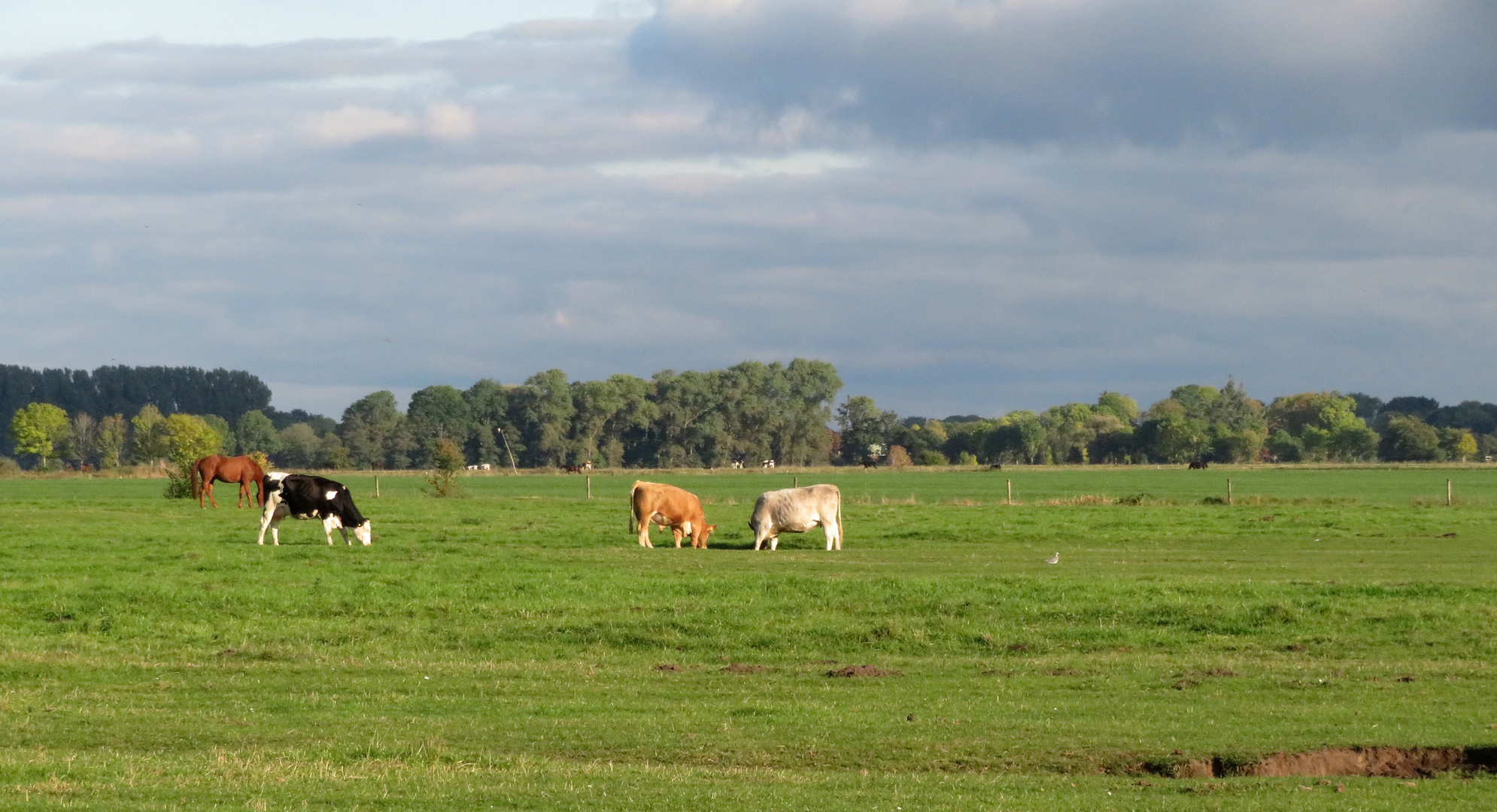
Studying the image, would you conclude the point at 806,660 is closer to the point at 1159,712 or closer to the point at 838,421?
the point at 1159,712

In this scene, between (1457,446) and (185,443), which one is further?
(1457,446)

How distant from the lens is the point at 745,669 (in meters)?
18.9

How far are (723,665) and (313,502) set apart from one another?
50.8ft

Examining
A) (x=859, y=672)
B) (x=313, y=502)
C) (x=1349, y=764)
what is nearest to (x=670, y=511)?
(x=313, y=502)

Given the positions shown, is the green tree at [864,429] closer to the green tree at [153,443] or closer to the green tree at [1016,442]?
the green tree at [1016,442]

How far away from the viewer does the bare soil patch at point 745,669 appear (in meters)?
18.6

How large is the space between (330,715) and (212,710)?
4.24ft

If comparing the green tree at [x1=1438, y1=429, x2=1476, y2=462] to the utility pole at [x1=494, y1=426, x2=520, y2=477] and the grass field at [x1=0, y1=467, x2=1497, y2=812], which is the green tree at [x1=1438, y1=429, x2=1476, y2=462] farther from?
the grass field at [x1=0, y1=467, x2=1497, y2=812]

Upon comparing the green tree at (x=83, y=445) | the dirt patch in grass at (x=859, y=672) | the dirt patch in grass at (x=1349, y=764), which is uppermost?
the green tree at (x=83, y=445)

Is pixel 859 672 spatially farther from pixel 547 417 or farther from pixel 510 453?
pixel 547 417

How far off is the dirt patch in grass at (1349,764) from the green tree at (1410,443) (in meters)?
178

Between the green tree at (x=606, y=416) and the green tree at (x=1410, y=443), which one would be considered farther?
the green tree at (x=1410, y=443)

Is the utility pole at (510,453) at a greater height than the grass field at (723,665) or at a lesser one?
greater

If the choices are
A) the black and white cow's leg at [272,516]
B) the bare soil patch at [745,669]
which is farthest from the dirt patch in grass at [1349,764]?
the black and white cow's leg at [272,516]
